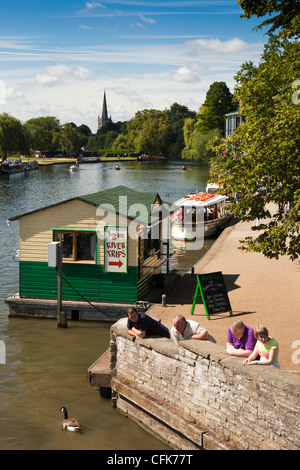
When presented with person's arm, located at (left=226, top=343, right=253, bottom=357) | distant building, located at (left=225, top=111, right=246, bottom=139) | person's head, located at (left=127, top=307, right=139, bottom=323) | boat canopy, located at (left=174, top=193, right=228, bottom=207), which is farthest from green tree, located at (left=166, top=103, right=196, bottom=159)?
person's arm, located at (left=226, top=343, right=253, bottom=357)

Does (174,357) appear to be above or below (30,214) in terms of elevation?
below

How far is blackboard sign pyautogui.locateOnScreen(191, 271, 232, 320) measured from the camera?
51.5ft

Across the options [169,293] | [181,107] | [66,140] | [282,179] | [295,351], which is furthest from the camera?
[181,107]

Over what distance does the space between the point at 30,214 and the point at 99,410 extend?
7240mm

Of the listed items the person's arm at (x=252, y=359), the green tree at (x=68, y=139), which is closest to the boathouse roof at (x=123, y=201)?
the person's arm at (x=252, y=359)

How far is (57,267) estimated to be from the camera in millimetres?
16516

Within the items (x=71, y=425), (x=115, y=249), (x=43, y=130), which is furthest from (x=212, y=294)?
(x=43, y=130)

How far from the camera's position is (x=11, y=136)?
98.2 meters

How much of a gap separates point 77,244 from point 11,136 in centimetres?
8585

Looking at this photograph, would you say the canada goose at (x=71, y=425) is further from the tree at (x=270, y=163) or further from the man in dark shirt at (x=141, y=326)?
the tree at (x=270, y=163)

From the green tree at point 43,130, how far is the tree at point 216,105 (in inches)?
2646

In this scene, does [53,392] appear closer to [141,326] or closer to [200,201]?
[141,326]
